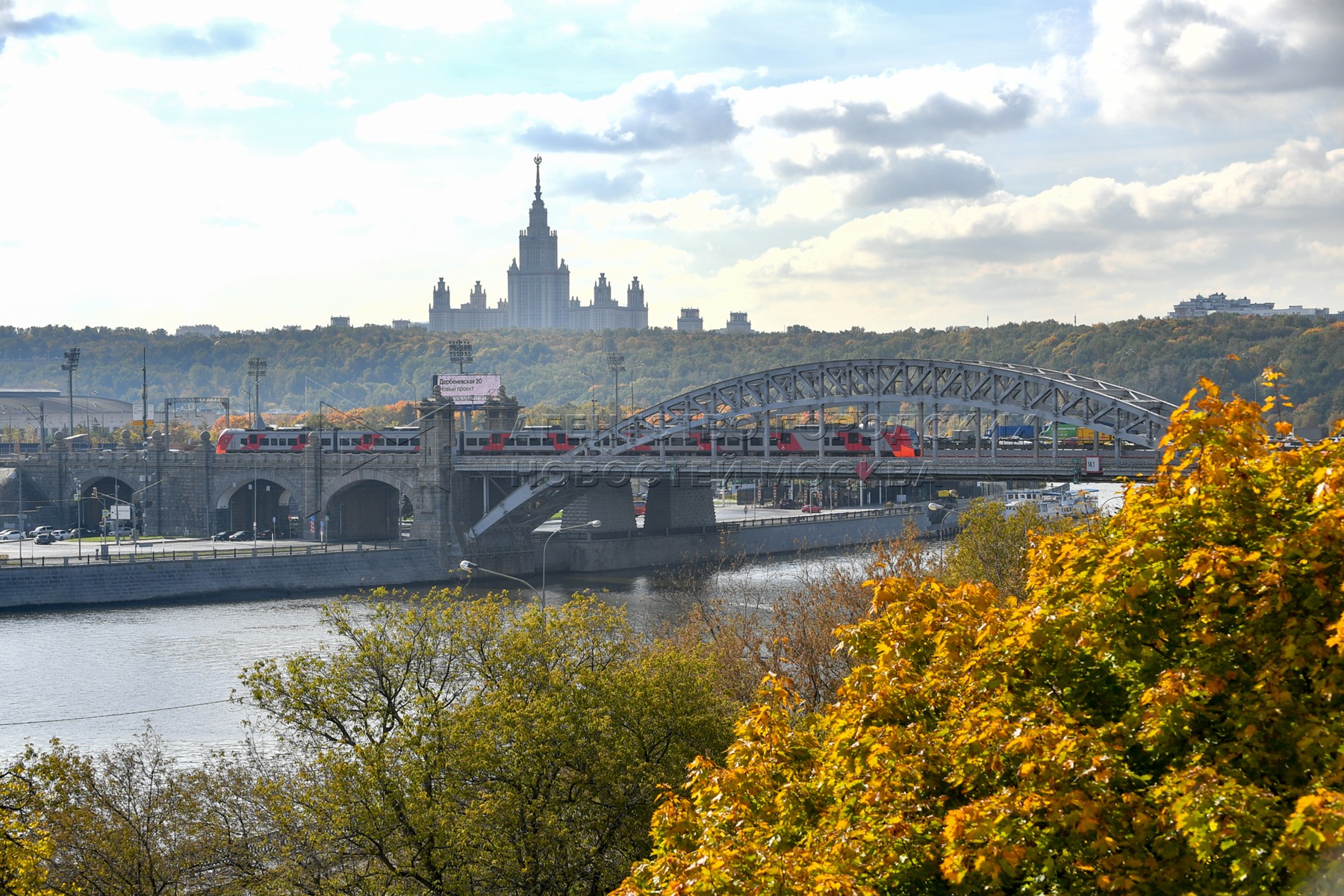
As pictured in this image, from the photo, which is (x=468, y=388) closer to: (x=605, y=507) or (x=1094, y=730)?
(x=605, y=507)

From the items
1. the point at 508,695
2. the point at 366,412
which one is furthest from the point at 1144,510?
the point at 366,412

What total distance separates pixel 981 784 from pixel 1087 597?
1.56 m

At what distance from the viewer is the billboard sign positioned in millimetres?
91062

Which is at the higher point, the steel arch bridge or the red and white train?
the steel arch bridge

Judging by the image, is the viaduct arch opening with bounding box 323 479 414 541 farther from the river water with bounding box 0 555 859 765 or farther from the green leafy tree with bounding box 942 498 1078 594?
the green leafy tree with bounding box 942 498 1078 594

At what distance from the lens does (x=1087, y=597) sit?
32.0ft

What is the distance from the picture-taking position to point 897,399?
6794 centimetres

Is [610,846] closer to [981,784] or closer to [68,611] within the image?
[981,784]

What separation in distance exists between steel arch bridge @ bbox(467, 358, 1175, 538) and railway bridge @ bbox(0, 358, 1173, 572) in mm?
138

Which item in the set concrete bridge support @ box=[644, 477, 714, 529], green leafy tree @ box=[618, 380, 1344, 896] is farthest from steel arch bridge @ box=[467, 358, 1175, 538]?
green leafy tree @ box=[618, 380, 1344, 896]

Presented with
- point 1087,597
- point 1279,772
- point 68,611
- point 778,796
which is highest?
point 1087,597

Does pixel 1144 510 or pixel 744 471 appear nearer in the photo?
pixel 1144 510

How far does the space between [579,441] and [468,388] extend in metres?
13.2

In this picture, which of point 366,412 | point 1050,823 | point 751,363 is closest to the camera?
point 1050,823
